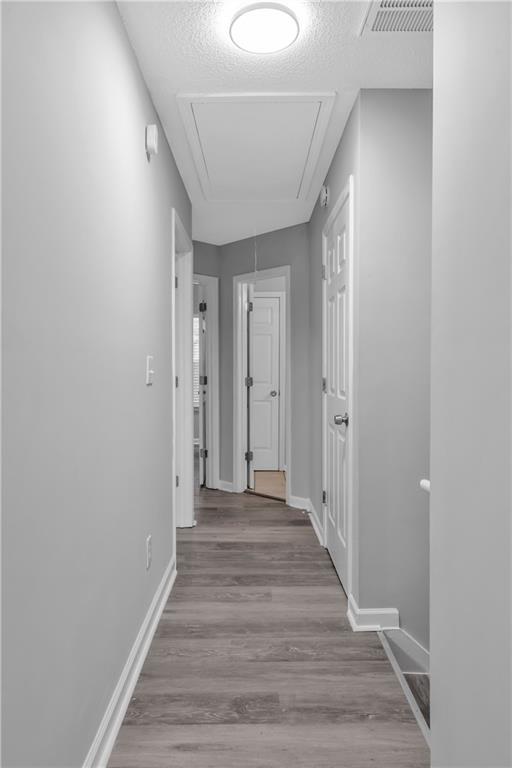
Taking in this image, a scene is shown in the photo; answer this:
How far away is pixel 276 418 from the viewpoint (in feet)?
19.9


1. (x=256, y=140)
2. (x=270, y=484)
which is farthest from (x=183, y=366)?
(x=270, y=484)

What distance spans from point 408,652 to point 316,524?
5.28 feet

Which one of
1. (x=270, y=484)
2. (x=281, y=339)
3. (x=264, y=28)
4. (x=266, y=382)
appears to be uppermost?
(x=264, y=28)

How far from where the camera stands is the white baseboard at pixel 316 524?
3567 millimetres

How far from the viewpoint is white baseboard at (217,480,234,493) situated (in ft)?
16.4

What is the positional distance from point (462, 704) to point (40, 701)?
34.0 inches

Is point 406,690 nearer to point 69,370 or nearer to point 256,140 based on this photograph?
point 69,370

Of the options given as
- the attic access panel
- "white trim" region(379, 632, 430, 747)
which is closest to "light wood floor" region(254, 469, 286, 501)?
"white trim" region(379, 632, 430, 747)

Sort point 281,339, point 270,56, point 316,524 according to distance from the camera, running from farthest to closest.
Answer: point 281,339 → point 316,524 → point 270,56

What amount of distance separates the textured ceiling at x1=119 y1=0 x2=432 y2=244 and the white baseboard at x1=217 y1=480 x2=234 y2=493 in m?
3.25

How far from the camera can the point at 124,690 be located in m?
1.81

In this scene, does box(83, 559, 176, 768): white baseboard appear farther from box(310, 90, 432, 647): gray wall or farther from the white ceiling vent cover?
the white ceiling vent cover

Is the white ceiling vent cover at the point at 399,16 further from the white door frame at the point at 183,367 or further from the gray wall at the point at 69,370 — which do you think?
the white door frame at the point at 183,367

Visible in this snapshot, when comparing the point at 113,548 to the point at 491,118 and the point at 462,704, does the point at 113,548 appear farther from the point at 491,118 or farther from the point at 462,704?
the point at 491,118
